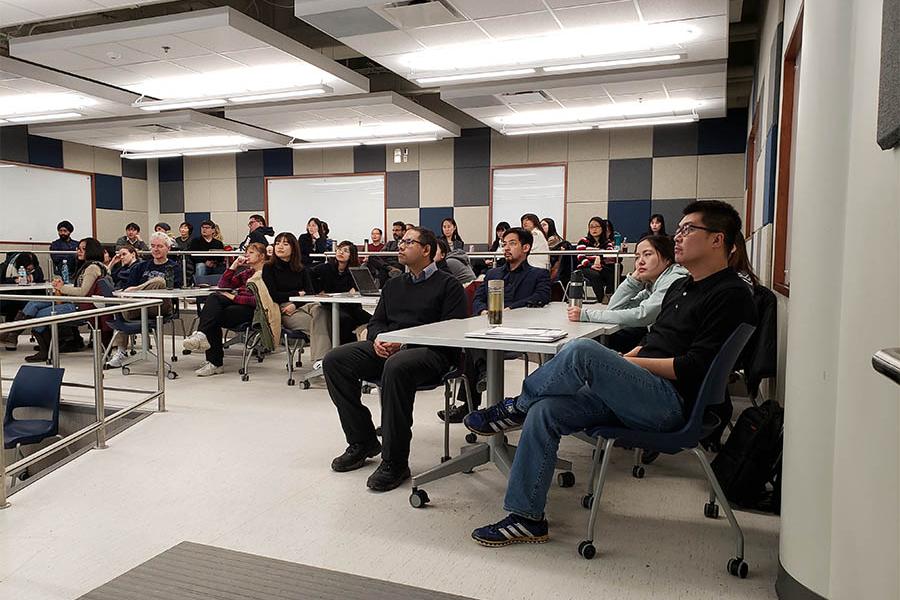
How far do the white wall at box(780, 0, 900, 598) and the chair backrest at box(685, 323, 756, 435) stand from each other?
18cm

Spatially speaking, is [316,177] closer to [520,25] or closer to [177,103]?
[177,103]

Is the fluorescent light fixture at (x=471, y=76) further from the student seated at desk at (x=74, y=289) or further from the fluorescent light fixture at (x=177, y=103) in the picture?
the student seated at desk at (x=74, y=289)

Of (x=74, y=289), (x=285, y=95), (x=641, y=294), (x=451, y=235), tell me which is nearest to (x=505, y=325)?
(x=641, y=294)

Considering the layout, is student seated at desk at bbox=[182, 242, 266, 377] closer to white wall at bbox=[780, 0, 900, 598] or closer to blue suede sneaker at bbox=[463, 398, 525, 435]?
blue suede sneaker at bbox=[463, 398, 525, 435]

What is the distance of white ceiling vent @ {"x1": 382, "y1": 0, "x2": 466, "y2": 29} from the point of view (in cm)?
562

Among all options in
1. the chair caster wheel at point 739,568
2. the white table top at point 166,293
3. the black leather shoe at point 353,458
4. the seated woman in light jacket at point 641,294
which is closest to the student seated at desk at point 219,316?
the white table top at point 166,293

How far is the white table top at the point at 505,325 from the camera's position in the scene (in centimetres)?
253

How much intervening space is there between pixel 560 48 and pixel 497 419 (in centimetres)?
485

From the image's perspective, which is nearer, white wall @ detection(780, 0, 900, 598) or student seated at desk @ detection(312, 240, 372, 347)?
white wall @ detection(780, 0, 900, 598)

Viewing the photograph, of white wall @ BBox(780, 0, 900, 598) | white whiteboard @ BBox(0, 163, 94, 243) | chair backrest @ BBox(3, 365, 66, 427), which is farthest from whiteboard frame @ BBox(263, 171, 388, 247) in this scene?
white wall @ BBox(780, 0, 900, 598)

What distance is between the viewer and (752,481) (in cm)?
283

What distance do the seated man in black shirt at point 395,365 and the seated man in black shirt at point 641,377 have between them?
644 mm

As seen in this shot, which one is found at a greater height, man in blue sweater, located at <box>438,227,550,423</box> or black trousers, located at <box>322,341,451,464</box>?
man in blue sweater, located at <box>438,227,550,423</box>

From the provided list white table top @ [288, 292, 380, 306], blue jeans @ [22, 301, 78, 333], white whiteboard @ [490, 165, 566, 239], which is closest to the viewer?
white table top @ [288, 292, 380, 306]
